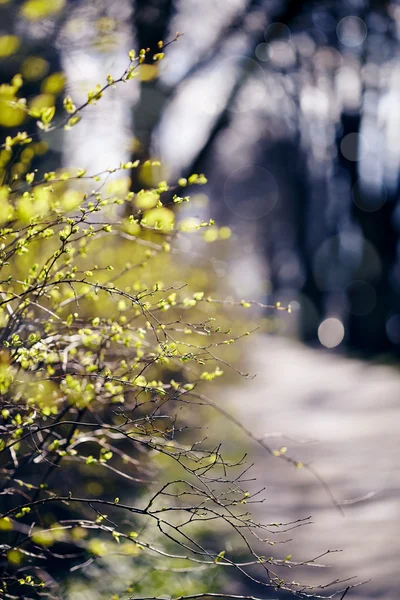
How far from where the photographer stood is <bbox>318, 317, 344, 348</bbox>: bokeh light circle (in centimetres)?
2509

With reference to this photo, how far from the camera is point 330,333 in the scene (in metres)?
27.2

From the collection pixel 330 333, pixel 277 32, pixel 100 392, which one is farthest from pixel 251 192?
pixel 100 392

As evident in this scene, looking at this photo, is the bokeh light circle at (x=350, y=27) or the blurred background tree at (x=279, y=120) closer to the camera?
the blurred background tree at (x=279, y=120)

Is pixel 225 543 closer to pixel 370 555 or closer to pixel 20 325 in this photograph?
pixel 370 555

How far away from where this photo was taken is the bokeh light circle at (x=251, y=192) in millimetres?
33875

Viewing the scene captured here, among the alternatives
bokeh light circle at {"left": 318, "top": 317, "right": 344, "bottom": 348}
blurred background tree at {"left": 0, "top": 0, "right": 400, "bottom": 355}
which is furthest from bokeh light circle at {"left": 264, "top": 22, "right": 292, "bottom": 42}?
bokeh light circle at {"left": 318, "top": 317, "right": 344, "bottom": 348}

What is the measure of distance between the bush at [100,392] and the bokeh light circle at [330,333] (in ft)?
60.6

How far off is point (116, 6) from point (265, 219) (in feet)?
99.5

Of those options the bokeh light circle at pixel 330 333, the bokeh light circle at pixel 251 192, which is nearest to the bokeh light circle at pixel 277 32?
the bokeh light circle at pixel 330 333

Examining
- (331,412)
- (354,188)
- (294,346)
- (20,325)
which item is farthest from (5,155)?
(294,346)

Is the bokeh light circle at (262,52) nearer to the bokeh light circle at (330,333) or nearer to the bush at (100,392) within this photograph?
the bush at (100,392)

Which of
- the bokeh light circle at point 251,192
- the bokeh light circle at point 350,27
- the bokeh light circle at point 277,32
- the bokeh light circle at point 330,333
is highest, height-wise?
the bokeh light circle at point 251,192

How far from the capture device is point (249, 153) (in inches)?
1176

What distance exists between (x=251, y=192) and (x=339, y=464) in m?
29.7
